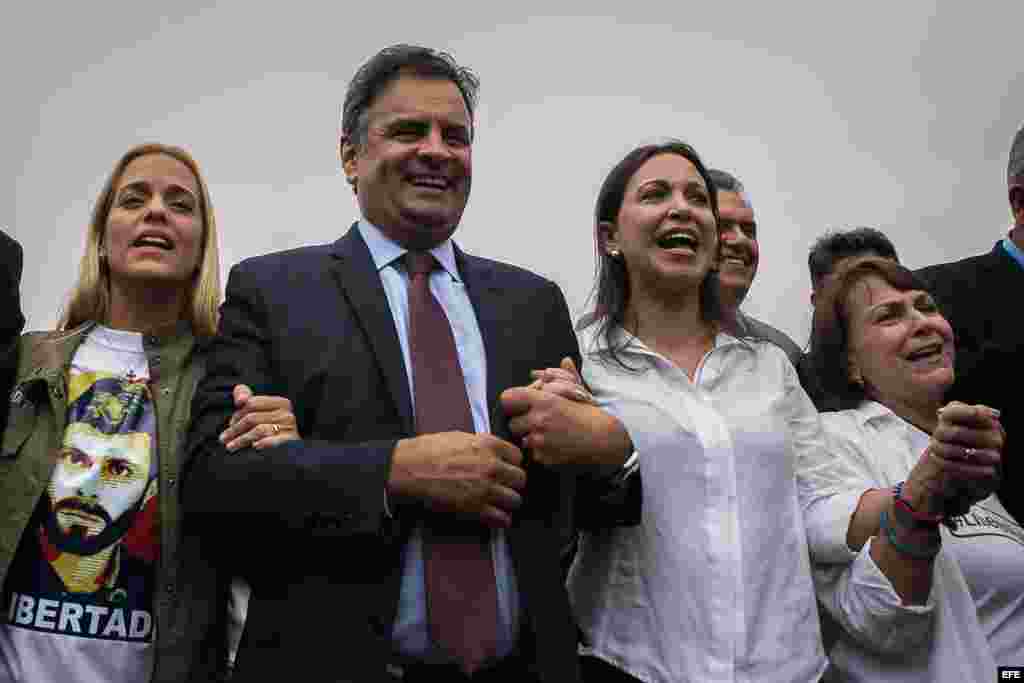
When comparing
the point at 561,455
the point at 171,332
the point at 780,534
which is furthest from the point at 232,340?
the point at 780,534

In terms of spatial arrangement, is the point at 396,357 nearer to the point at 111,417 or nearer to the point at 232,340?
the point at 232,340

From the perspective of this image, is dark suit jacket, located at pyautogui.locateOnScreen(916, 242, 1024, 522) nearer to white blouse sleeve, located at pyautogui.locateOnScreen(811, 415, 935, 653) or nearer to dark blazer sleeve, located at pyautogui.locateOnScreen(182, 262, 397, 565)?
white blouse sleeve, located at pyautogui.locateOnScreen(811, 415, 935, 653)

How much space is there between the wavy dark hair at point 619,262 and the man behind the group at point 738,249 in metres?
0.72

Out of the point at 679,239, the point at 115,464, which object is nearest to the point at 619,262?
the point at 679,239

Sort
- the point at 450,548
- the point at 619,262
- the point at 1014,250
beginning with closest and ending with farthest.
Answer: the point at 450,548 → the point at 619,262 → the point at 1014,250

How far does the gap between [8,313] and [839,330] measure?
2.26 metres

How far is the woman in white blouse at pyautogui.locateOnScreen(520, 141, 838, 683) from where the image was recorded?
2.30 m

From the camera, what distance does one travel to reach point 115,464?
244cm

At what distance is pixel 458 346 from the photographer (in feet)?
7.64

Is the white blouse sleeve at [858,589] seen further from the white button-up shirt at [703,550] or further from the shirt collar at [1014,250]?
the shirt collar at [1014,250]

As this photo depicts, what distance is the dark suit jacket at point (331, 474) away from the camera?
76.8 inches

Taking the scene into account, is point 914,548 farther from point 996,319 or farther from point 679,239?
point 996,319

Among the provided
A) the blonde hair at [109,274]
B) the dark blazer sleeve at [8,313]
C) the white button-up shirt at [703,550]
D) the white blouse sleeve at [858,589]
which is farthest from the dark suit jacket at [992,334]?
the dark blazer sleeve at [8,313]

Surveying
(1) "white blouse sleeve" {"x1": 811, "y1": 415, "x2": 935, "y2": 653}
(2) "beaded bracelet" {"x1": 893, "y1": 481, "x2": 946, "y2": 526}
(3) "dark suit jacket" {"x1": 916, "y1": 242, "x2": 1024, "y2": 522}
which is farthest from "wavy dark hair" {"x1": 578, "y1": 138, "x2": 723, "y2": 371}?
(3) "dark suit jacket" {"x1": 916, "y1": 242, "x2": 1024, "y2": 522}
